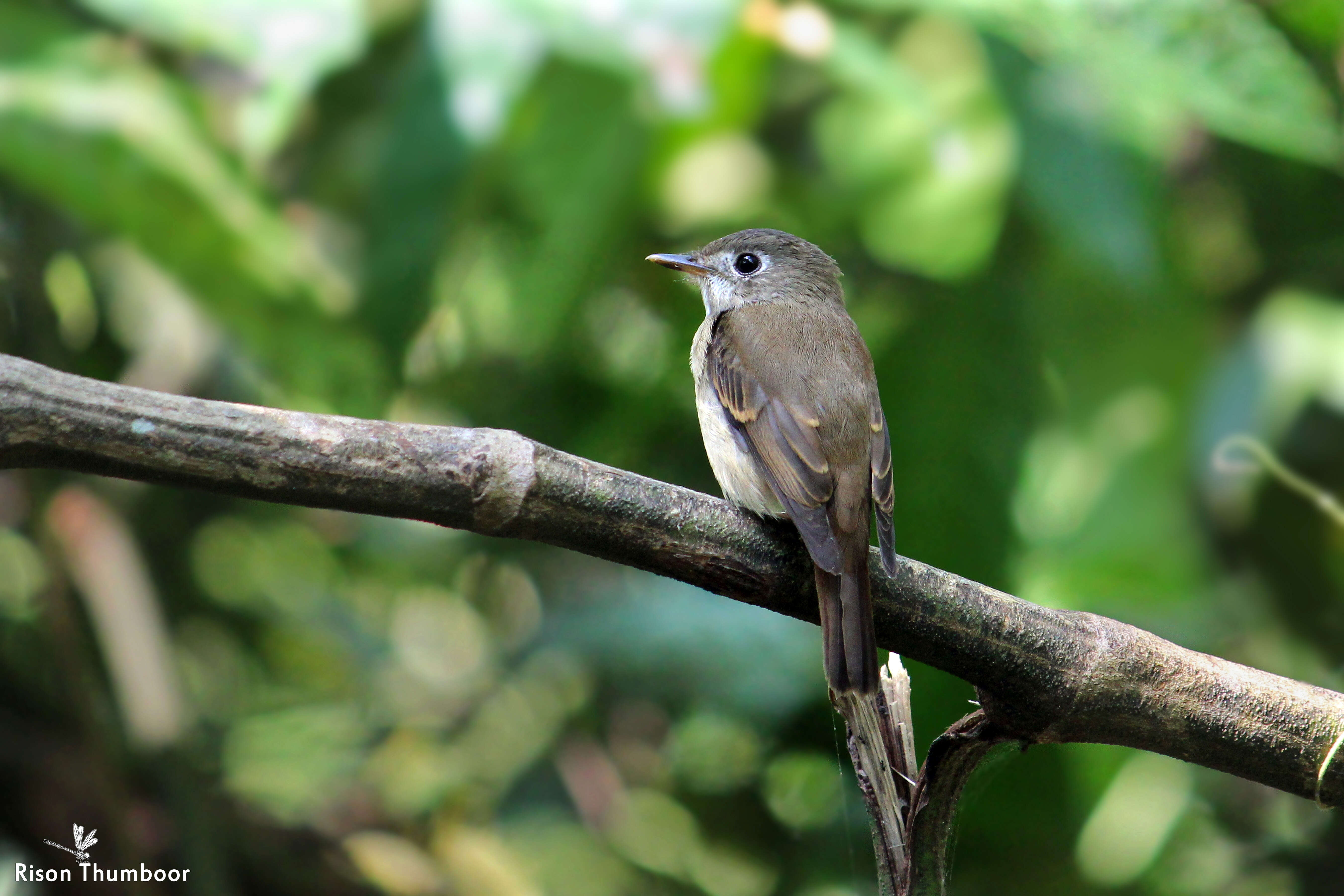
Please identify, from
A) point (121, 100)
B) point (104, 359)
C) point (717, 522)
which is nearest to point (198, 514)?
point (104, 359)

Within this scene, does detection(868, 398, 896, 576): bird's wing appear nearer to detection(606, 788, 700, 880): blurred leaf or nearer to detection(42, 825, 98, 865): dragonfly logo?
detection(606, 788, 700, 880): blurred leaf

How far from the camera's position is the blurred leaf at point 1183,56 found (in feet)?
11.0

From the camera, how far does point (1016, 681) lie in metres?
2.15

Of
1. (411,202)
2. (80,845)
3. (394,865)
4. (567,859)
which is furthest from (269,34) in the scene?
(567,859)

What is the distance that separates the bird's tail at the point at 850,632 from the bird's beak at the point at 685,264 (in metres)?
1.72

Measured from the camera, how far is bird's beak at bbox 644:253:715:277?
3.78m

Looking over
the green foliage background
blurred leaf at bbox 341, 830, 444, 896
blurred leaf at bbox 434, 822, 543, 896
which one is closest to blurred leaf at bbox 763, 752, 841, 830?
the green foliage background

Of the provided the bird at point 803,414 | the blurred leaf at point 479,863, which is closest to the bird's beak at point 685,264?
the bird at point 803,414

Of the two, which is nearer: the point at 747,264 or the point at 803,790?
the point at 747,264

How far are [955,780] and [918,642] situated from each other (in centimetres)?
25

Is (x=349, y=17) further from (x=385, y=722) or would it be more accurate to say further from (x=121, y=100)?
(x=385, y=722)

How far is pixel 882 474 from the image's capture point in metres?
2.90

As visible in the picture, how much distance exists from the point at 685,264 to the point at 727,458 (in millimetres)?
1016

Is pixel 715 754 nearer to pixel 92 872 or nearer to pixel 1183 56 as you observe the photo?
pixel 92 872
